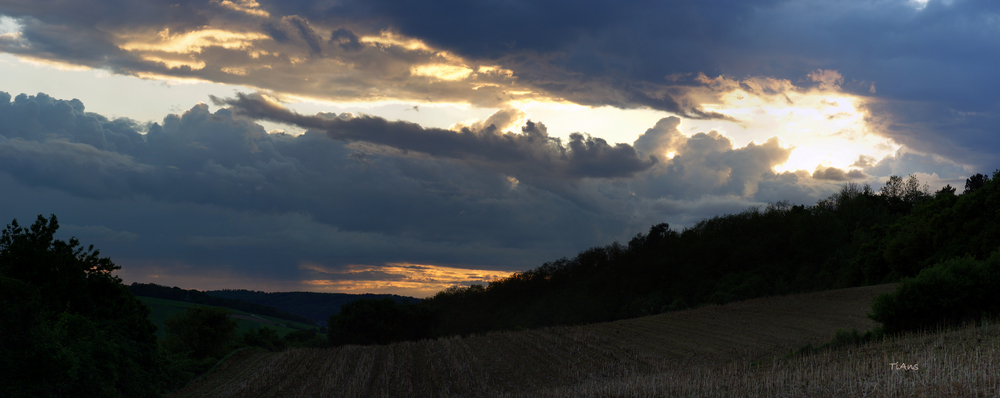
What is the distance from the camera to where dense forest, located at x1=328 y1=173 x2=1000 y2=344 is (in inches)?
2168

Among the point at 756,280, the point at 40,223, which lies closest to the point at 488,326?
the point at 756,280

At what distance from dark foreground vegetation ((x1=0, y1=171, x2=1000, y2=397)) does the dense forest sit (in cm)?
24

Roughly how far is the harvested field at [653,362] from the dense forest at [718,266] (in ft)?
33.6

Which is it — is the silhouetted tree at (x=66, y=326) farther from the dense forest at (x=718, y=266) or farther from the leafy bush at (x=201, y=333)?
the dense forest at (x=718, y=266)

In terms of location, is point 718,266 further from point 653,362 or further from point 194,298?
point 194,298

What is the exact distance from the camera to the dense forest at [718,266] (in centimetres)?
5506

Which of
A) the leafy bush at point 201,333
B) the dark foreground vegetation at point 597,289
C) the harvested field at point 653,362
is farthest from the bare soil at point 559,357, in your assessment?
the leafy bush at point 201,333

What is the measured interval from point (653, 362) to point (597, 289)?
71.2 metres

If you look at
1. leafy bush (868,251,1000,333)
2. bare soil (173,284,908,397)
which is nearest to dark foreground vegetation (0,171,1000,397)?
leafy bush (868,251,1000,333)

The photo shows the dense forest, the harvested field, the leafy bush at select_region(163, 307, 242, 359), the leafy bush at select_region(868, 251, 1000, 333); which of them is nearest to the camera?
the harvested field

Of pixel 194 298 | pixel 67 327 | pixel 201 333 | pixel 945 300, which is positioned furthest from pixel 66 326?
pixel 194 298

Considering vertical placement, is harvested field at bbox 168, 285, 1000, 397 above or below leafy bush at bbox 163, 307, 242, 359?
above

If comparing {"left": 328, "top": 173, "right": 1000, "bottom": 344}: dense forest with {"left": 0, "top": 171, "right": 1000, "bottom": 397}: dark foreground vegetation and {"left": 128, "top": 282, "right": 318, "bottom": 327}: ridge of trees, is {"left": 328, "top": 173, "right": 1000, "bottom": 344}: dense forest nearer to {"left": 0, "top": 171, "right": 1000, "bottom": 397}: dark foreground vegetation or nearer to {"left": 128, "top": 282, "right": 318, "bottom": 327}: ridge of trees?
{"left": 0, "top": 171, "right": 1000, "bottom": 397}: dark foreground vegetation

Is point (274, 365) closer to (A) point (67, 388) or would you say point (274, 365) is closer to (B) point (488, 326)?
(A) point (67, 388)
